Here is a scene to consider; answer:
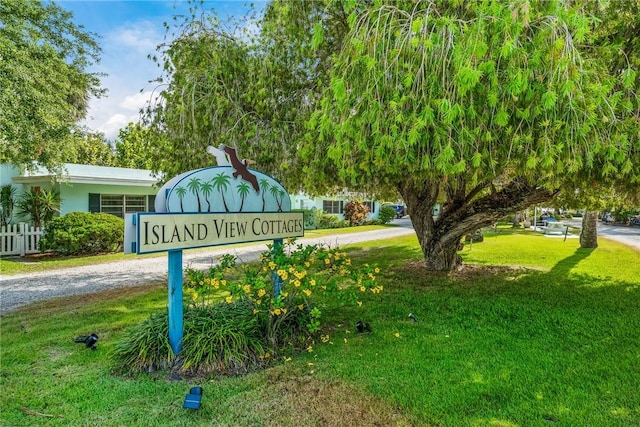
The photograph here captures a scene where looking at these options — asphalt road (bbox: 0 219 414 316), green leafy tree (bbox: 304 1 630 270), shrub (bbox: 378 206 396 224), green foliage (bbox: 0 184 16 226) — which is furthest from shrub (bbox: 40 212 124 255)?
shrub (bbox: 378 206 396 224)

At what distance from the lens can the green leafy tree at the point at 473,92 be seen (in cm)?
342

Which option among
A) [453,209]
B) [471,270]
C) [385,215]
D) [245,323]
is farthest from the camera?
[385,215]

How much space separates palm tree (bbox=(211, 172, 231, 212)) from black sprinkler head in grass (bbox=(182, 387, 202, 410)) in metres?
1.91

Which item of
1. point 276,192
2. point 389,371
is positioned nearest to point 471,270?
point 389,371

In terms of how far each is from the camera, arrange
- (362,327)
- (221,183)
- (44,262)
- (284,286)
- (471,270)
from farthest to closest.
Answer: (44,262) → (471,270) → (362,327) → (284,286) → (221,183)

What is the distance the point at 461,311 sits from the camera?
20.8 ft

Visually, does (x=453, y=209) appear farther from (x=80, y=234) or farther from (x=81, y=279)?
(x=80, y=234)

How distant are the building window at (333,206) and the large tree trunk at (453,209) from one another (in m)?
18.6

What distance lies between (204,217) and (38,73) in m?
8.37

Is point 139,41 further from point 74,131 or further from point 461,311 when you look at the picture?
point 461,311

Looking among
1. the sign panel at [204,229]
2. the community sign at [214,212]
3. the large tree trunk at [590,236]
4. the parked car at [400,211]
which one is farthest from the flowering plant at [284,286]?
the parked car at [400,211]

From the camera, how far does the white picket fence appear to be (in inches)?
497

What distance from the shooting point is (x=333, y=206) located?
28.9 meters

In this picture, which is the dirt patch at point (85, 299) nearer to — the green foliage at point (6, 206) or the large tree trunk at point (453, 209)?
the large tree trunk at point (453, 209)
